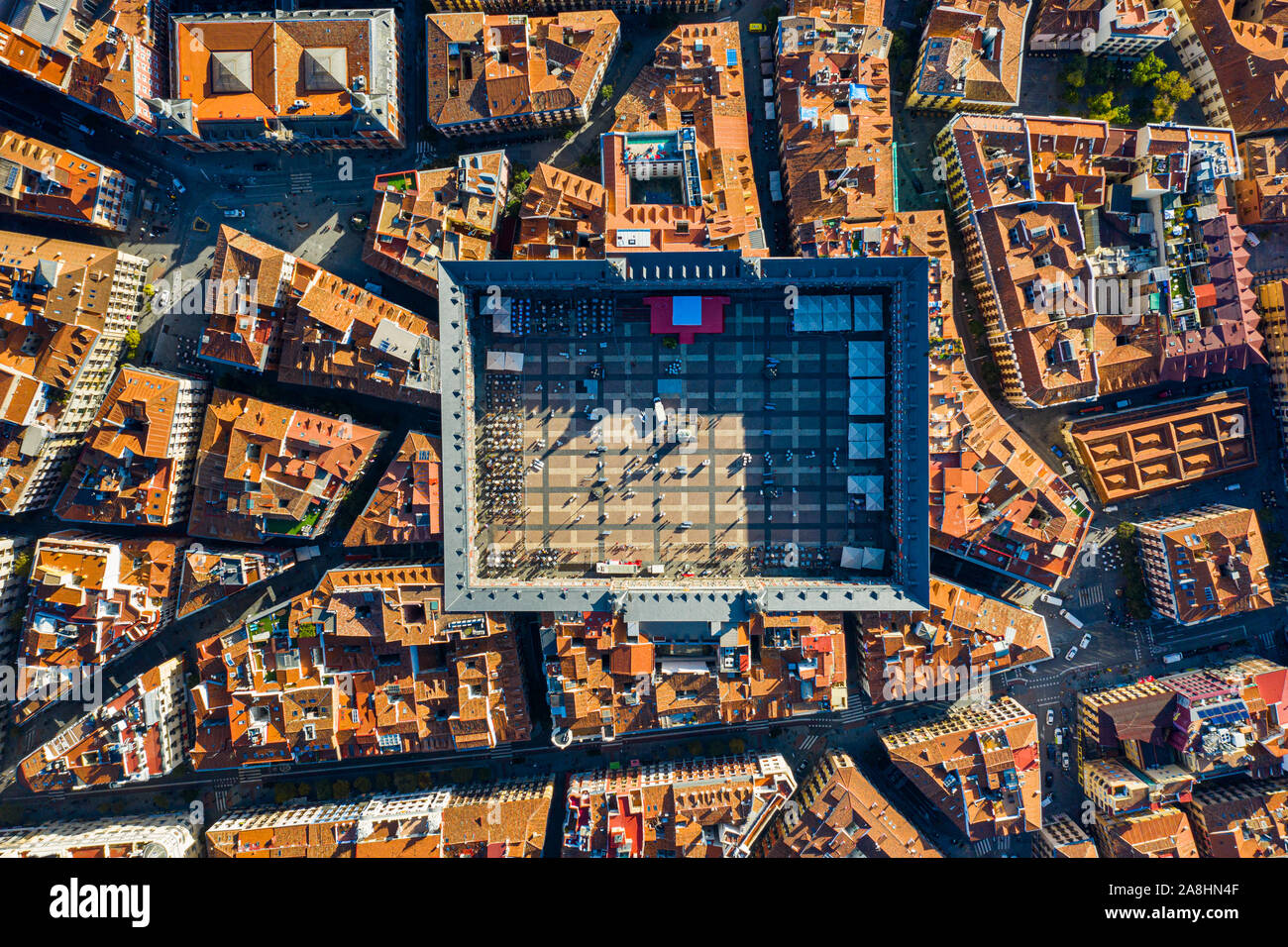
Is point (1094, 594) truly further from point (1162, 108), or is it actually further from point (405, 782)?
point (405, 782)

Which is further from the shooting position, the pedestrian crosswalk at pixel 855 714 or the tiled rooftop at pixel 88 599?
the pedestrian crosswalk at pixel 855 714

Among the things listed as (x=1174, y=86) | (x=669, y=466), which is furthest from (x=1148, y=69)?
(x=669, y=466)

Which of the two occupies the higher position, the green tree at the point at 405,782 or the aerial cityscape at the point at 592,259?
the aerial cityscape at the point at 592,259

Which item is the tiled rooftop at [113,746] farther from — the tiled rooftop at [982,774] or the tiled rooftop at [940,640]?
the tiled rooftop at [982,774]

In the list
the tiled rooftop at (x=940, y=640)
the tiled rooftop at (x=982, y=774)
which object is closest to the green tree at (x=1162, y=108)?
the tiled rooftop at (x=940, y=640)
